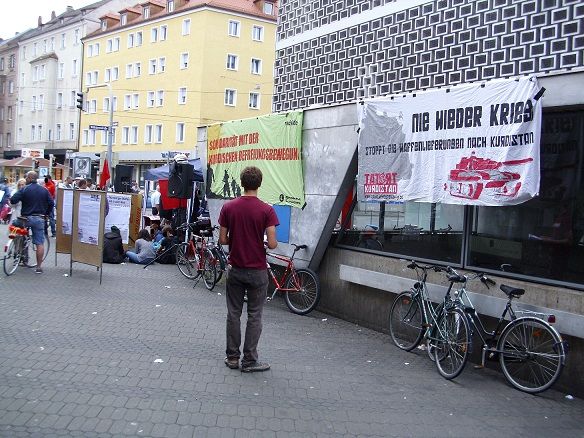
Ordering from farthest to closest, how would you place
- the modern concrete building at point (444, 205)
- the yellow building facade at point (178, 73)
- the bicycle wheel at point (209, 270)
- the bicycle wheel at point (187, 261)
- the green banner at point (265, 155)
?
the yellow building facade at point (178, 73) < the bicycle wheel at point (187, 261) < the bicycle wheel at point (209, 270) < the green banner at point (265, 155) < the modern concrete building at point (444, 205)

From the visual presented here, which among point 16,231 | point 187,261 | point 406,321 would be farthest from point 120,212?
point 406,321

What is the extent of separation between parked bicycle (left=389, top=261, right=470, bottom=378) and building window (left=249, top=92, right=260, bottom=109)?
145 feet

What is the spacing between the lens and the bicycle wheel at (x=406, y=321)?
294 inches

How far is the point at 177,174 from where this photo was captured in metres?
15.1

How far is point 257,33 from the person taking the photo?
51375mm

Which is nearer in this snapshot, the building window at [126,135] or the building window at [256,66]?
the building window at [256,66]

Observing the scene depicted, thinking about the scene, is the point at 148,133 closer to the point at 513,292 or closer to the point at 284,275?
the point at 284,275

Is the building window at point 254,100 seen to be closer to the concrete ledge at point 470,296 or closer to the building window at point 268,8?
the building window at point 268,8

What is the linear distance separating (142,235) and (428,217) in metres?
8.69

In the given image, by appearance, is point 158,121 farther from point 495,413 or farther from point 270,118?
point 495,413

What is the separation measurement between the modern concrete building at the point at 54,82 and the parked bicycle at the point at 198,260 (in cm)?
5143

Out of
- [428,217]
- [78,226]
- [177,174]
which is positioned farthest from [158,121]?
[428,217]

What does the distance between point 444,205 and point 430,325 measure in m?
1.66

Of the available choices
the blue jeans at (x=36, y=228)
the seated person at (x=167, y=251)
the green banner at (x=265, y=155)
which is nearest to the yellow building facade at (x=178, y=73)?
the seated person at (x=167, y=251)
